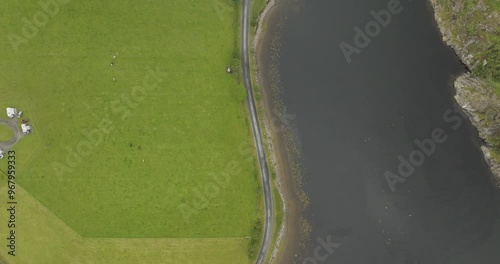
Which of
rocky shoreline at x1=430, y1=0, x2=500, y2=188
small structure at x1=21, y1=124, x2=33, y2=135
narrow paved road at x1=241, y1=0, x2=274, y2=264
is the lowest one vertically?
small structure at x1=21, y1=124, x2=33, y2=135

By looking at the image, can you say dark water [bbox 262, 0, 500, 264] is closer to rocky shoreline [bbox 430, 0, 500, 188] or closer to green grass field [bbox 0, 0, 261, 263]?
rocky shoreline [bbox 430, 0, 500, 188]

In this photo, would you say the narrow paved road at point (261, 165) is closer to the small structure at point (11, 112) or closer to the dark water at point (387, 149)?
the dark water at point (387, 149)

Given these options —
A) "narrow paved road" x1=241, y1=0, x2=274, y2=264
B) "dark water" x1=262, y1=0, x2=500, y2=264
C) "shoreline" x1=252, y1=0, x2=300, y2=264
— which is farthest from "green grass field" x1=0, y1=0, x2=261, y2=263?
"dark water" x1=262, y1=0, x2=500, y2=264

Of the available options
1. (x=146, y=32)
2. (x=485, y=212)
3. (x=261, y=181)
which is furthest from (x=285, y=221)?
(x=146, y=32)

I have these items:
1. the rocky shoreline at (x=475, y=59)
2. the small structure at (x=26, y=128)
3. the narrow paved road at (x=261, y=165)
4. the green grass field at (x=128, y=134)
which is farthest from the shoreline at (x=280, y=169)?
the small structure at (x=26, y=128)

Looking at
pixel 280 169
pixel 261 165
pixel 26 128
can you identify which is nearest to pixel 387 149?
pixel 280 169
